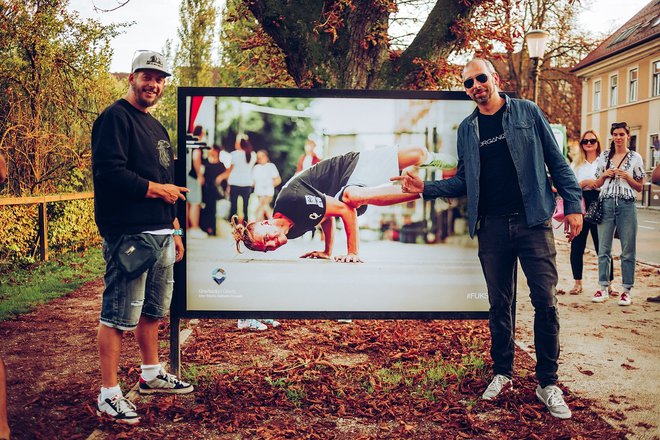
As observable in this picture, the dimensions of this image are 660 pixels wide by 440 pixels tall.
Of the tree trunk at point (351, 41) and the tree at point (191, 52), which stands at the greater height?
the tree at point (191, 52)

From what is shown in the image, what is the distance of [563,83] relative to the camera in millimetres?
44688

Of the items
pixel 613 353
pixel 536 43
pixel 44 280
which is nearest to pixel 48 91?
pixel 44 280

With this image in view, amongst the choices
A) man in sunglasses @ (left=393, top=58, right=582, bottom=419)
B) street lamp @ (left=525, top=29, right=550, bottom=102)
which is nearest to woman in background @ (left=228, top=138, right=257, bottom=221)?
man in sunglasses @ (left=393, top=58, right=582, bottom=419)

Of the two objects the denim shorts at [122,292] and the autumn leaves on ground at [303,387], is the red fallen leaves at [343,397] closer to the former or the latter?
the autumn leaves on ground at [303,387]

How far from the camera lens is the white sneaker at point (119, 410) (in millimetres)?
3775

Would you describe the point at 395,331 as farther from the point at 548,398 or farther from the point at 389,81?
the point at 389,81

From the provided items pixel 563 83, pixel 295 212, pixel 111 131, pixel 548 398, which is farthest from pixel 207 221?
pixel 563 83

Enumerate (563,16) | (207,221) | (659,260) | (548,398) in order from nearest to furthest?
(548,398), (207,221), (659,260), (563,16)

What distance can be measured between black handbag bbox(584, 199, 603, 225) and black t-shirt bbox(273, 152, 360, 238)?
4298 millimetres

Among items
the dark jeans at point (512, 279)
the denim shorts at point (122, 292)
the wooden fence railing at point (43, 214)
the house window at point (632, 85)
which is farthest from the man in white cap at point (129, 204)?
the house window at point (632, 85)

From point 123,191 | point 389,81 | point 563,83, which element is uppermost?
point 563,83

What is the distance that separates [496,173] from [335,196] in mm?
1100

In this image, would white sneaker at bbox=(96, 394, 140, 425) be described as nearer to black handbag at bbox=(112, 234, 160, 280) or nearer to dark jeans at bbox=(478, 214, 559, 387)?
black handbag at bbox=(112, 234, 160, 280)

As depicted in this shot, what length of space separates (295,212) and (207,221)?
0.61 meters
